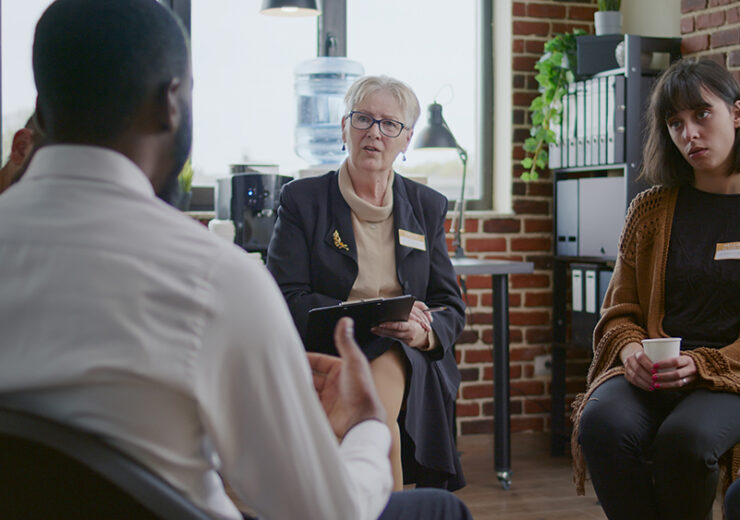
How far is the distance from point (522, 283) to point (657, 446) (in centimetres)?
209

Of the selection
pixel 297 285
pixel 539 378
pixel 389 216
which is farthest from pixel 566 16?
pixel 297 285

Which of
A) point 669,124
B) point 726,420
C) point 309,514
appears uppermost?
point 669,124

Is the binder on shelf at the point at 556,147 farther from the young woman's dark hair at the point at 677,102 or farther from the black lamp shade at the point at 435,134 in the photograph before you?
the young woman's dark hair at the point at 677,102

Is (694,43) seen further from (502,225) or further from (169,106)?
(169,106)

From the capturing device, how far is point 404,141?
257 cm

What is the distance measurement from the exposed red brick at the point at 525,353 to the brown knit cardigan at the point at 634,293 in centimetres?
164

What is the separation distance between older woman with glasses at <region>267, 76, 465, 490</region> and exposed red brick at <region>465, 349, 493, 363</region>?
151 cm

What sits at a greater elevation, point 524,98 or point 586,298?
point 524,98

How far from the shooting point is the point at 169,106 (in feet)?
2.61

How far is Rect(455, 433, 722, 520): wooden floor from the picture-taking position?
3.04m

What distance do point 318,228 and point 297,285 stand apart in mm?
179

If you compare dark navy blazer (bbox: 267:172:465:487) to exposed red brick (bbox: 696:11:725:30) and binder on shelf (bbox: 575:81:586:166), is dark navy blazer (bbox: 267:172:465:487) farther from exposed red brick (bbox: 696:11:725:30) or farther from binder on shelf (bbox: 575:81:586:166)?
exposed red brick (bbox: 696:11:725:30)

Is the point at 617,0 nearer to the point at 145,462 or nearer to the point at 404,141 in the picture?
the point at 404,141

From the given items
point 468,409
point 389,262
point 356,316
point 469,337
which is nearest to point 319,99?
point 469,337
